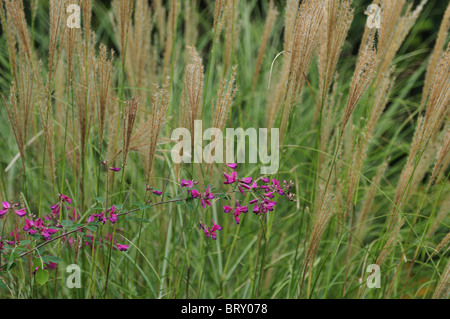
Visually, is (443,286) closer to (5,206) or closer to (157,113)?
(157,113)

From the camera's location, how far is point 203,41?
329 centimetres

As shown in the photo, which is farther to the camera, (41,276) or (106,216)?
(106,216)

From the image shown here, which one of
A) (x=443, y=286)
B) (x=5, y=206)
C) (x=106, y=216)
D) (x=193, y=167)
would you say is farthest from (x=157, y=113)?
(x=443, y=286)

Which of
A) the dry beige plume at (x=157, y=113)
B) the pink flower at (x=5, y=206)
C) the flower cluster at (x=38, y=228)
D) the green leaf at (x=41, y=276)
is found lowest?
the green leaf at (x=41, y=276)

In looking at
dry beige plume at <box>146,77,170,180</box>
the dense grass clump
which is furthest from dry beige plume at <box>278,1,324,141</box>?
dry beige plume at <box>146,77,170,180</box>

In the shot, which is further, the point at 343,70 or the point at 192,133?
the point at 343,70

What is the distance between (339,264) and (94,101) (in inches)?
52.2

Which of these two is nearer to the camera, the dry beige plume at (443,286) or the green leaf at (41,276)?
the green leaf at (41,276)

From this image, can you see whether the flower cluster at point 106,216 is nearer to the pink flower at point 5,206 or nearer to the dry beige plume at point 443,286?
the pink flower at point 5,206

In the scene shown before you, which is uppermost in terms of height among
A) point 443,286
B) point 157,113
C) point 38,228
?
point 157,113

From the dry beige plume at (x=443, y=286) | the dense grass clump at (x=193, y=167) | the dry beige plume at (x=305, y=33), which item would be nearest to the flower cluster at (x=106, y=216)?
the dense grass clump at (x=193, y=167)

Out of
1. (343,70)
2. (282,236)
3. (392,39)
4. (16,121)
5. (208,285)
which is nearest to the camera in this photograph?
(16,121)
